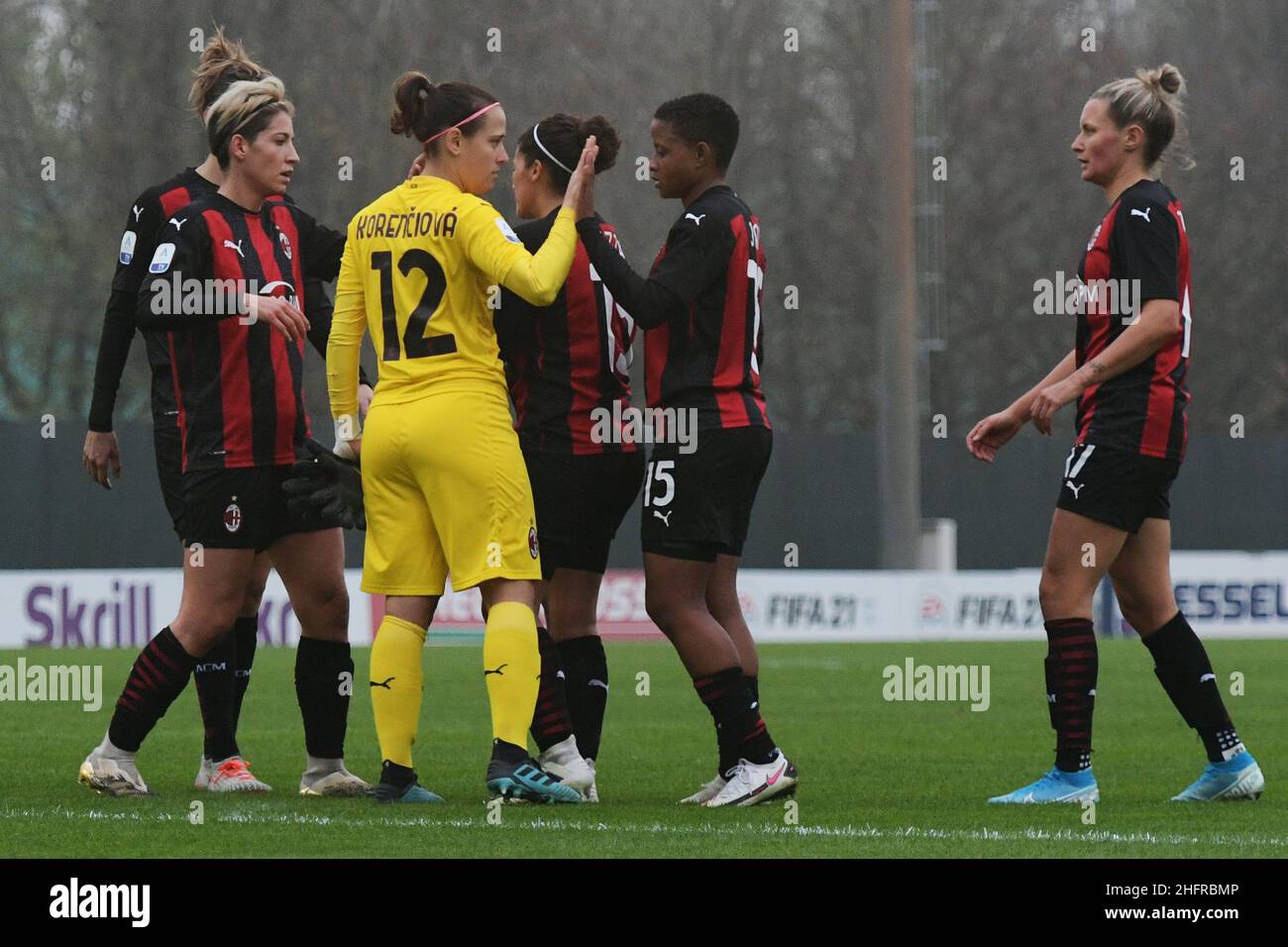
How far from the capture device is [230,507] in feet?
23.0

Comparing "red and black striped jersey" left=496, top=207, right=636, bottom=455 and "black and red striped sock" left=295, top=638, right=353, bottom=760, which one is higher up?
"red and black striped jersey" left=496, top=207, right=636, bottom=455

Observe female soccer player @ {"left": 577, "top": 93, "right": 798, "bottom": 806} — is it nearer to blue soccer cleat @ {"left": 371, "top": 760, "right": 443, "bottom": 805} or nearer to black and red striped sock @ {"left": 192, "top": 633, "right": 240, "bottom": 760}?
blue soccer cleat @ {"left": 371, "top": 760, "right": 443, "bottom": 805}

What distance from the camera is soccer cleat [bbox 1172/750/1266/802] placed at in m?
7.24

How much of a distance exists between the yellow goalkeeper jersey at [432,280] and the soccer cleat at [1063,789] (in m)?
2.23

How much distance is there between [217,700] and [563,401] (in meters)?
1.72

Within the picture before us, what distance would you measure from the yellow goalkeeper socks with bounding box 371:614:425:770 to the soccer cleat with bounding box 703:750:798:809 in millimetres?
1054

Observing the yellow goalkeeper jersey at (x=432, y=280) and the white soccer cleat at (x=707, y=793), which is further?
the white soccer cleat at (x=707, y=793)

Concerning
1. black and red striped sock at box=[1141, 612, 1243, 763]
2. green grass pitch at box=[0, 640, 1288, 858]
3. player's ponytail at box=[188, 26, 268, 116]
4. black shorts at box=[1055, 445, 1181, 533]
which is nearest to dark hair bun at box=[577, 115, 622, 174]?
player's ponytail at box=[188, 26, 268, 116]

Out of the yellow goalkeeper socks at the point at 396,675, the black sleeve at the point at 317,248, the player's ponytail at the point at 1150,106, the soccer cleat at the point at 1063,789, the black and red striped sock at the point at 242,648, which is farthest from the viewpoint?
the black and red striped sock at the point at 242,648

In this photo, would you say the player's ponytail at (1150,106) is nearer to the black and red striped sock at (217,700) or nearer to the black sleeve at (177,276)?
the black sleeve at (177,276)

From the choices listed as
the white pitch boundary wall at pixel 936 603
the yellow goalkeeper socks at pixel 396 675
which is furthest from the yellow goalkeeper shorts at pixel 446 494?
the white pitch boundary wall at pixel 936 603

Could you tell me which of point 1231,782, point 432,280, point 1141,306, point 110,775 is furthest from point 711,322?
point 110,775

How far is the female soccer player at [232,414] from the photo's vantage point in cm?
702

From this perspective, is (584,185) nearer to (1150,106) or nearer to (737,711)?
(737,711)
